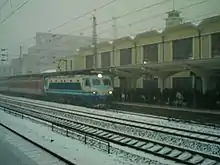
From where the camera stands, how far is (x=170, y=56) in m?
34.3

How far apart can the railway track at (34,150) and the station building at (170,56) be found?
43.4 ft

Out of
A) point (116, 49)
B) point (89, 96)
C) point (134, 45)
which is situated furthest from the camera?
point (116, 49)

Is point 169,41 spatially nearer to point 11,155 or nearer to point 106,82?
point 106,82

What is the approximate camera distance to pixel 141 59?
3866 centimetres

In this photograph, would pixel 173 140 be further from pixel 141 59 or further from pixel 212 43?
pixel 141 59

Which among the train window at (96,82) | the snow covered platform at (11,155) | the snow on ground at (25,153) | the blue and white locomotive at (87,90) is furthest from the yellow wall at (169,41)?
the snow covered platform at (11,155)

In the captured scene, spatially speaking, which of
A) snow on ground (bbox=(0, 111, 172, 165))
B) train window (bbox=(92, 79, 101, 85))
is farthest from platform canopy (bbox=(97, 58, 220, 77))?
snow on ground (bbox=(0, 111, 172, 165))

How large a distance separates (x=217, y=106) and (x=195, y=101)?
73.3 inches

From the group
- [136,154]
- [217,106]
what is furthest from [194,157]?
[217,106]

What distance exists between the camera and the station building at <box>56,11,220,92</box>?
81.5 feet

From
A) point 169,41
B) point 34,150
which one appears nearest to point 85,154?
point 34,150

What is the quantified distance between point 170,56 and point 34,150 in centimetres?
2575

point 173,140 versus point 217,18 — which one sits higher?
point 217,18

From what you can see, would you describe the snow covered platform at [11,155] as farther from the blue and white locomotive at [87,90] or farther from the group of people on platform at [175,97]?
the blue and white locomotive at [87,90]
